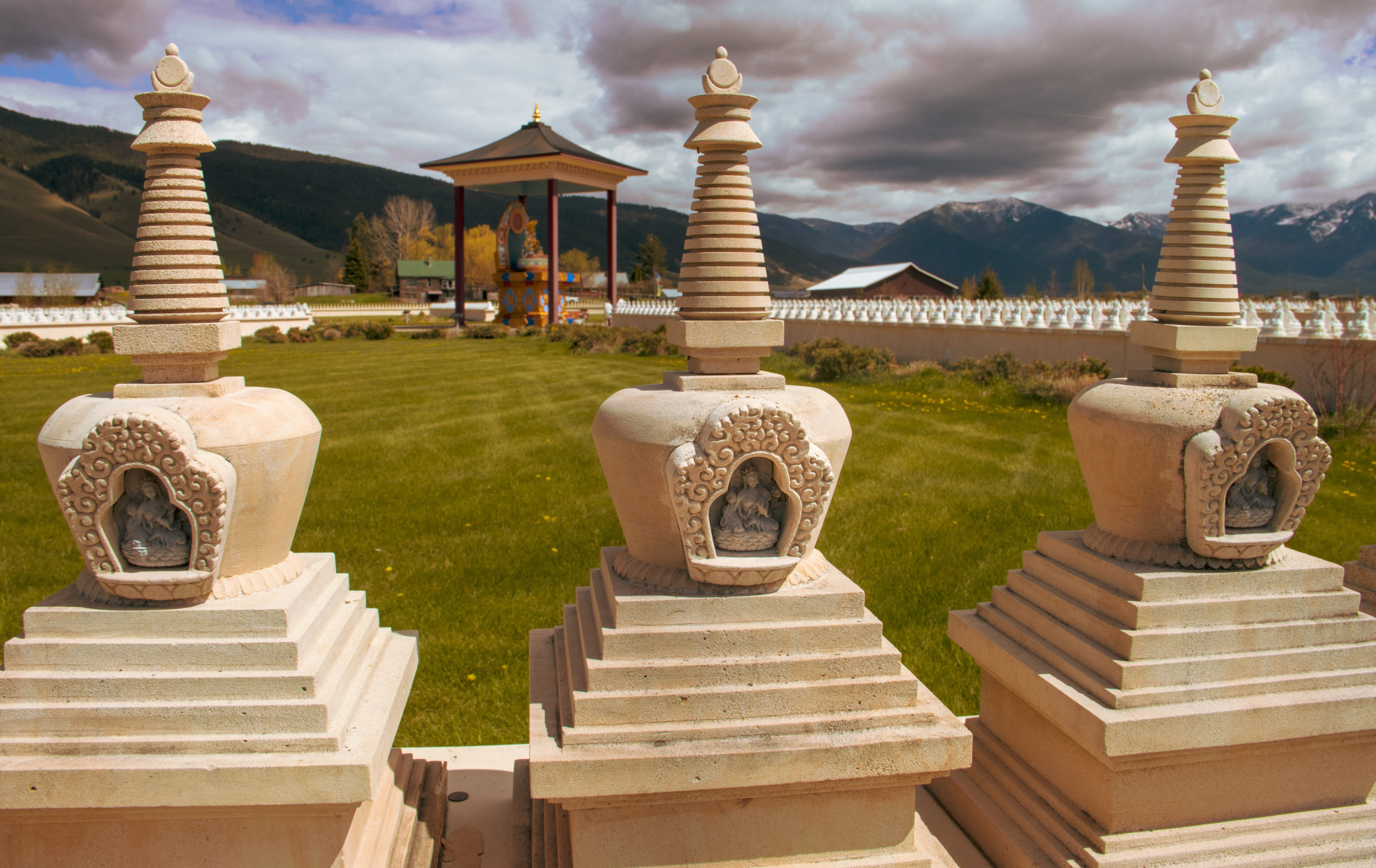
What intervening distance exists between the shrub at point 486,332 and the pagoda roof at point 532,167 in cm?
685

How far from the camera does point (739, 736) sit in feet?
10.9

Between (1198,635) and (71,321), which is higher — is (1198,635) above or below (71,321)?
below

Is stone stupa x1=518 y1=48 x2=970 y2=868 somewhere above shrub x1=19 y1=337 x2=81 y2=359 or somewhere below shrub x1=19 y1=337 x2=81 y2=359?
below

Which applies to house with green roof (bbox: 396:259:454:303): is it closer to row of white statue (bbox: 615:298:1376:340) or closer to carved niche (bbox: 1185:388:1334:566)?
row of white statue (bbox: 615:298:1376:340)

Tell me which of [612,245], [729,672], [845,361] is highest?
[612,245]

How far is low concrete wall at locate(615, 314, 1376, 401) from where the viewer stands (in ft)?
43.3

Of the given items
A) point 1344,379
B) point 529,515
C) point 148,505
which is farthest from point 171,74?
point 1344,379

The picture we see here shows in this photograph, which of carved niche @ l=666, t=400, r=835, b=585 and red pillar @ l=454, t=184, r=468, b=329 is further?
red pillar @ l=454, t=184, r=468, b=329

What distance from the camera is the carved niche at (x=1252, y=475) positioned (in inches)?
145

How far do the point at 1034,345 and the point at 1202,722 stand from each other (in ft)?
52.6

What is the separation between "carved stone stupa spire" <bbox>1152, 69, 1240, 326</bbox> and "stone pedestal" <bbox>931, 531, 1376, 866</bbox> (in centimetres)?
129

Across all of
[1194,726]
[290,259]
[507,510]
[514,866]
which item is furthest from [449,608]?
[290,259]

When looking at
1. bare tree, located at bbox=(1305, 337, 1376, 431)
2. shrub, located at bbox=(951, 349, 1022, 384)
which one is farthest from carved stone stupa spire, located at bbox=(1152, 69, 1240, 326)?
shrub, located at bbox=(951, 349, 1022, 384)

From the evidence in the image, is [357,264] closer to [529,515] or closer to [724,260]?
[529,515]
